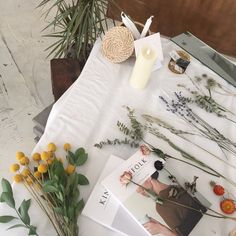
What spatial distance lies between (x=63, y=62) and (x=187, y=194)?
3.07 feet

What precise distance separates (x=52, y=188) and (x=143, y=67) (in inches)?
20.8

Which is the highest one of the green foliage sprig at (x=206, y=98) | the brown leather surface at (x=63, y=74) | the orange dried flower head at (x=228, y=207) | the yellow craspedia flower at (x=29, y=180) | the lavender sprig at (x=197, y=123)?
the green foliage sprig at (x=206, y=98)

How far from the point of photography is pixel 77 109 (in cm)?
102

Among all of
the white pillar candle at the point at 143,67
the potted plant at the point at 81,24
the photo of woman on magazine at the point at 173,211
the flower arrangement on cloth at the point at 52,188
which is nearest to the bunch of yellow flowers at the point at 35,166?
the flower arrangement on cloth at the point at 52,188

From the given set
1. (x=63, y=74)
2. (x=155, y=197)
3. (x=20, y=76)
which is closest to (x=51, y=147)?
(x=155, y=197)

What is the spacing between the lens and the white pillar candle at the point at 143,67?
104cm

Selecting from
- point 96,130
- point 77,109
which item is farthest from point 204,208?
point 77,109

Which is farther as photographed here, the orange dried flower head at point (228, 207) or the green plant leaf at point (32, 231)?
the orange dried flower head at point (228, 207)

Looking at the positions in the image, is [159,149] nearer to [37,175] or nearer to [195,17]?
[37,175]

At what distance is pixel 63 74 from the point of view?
1.48 m

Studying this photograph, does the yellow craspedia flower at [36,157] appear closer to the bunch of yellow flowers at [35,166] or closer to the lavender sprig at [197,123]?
the bunch of yellow flowers at [35,166]

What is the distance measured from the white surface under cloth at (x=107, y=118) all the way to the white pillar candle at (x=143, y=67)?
29 millimetres

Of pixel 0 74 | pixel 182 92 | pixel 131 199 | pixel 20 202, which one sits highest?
pixel 182 92

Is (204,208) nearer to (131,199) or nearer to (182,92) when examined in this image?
(131,199)
